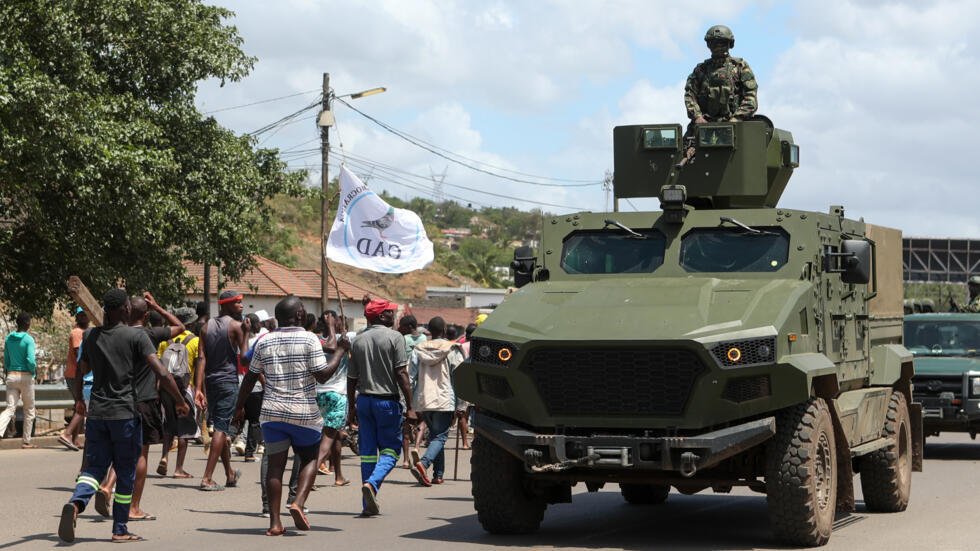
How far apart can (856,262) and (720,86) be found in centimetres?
304

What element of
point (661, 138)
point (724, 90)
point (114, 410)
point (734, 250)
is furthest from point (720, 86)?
point (114, 410)

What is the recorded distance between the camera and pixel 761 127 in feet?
41.0

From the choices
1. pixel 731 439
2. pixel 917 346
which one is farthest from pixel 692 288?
pixel 917 346

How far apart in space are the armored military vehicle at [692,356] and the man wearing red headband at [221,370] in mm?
3487

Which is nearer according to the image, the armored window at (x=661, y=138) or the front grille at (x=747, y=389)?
the front grille at (x=747, y=389)

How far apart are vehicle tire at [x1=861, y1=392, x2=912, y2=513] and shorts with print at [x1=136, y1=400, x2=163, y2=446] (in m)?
6.05

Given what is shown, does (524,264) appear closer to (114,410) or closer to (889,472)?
(114,410)

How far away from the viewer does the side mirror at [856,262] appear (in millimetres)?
11094

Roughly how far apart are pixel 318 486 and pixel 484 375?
497 cm

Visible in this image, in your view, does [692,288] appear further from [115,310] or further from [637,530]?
[115,310]

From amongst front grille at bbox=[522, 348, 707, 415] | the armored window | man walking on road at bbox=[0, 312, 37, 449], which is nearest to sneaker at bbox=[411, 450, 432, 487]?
the armored window

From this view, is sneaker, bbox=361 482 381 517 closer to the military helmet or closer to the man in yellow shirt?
the man in yellow shirt

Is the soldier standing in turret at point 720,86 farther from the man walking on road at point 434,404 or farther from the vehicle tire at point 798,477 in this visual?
the vehicle tire at point 798,477

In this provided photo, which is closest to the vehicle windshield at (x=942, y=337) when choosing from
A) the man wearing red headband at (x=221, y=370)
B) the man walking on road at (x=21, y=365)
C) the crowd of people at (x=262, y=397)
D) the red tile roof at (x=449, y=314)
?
the crowd of people at (x=262, y=397)
